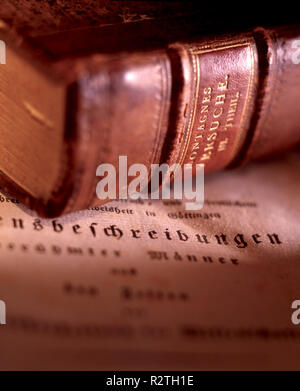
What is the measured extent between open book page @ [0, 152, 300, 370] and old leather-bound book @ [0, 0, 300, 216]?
2.7 inches

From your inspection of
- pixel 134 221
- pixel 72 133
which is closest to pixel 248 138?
pixel 134 221

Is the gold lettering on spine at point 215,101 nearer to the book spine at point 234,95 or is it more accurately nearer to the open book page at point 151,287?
the book spine at point 234,95

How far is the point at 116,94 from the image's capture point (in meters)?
0.65

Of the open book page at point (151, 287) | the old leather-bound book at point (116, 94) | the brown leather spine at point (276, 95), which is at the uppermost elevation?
the brown leather spine at point (276, 95)

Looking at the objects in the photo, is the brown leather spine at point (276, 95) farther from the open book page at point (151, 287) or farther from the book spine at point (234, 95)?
the open book page at point (151, 287)

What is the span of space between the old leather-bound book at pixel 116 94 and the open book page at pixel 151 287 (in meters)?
0.07

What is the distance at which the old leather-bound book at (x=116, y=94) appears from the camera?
0.65m

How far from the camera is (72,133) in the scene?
25.5 inches

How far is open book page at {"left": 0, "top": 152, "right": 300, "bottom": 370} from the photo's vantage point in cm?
60

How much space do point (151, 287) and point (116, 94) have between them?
25 cm

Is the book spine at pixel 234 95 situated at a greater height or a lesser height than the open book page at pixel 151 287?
greater

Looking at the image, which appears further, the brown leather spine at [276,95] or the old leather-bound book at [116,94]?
the brown leather spine at [276,95]

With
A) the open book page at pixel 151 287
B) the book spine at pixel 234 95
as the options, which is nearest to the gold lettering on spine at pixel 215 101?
the book spine at pixel 234 95
